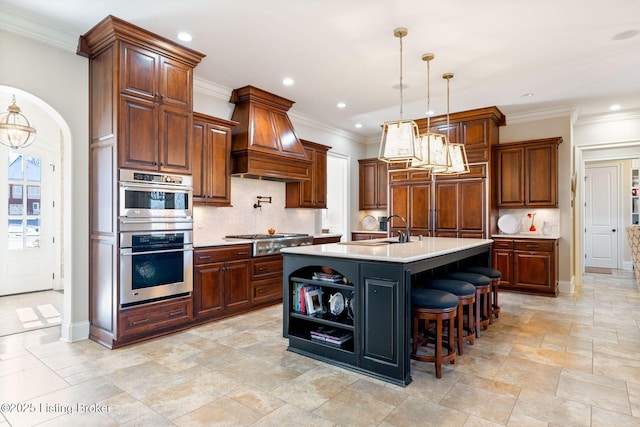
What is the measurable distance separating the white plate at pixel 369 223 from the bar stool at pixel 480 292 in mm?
3715

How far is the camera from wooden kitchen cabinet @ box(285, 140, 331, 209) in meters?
5.98

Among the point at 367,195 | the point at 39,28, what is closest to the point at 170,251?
the point at 39,28

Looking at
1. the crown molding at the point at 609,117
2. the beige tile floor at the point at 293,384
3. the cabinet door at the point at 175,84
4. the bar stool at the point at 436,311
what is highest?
the crown molding at the point at 609,117

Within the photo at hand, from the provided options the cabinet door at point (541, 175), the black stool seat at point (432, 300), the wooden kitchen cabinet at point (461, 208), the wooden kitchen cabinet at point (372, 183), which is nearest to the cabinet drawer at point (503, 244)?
the wooden kitchen cabinet at point (461, 208)

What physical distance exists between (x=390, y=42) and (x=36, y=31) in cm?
325

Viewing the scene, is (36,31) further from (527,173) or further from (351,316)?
(527,173)

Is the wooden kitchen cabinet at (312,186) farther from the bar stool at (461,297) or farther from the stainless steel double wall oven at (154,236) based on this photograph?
the bar stool at (461,297)

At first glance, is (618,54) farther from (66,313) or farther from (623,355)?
(66,313)

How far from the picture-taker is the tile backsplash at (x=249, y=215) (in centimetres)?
482

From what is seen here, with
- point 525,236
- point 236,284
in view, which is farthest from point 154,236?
point 525,236

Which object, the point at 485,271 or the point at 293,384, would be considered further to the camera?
the point at 485,271

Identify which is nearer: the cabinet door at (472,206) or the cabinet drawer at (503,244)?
the cabinet drawer at (503,244)

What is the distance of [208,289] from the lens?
163 inches

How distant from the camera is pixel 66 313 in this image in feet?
11.7
